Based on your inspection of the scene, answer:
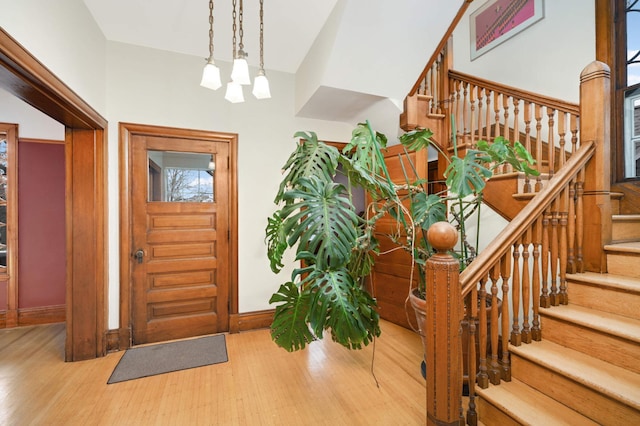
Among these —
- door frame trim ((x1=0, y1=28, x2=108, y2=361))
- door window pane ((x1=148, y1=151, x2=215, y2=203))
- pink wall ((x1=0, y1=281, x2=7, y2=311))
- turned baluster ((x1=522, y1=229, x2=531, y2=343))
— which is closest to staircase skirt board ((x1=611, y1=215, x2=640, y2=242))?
turned baluster ((x1=522, y1=229, x2=531, y2=343))

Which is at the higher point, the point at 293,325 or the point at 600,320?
the point at 600,320

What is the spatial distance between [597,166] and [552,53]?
2.05 metres

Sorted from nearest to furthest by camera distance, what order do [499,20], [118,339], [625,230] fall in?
[625,230] → [118,339] → [499,20]

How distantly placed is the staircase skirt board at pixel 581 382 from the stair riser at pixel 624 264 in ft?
1.94

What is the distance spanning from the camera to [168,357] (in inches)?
92.0

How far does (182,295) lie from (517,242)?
2.79 meters

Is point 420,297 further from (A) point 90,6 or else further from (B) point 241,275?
Answer: (A) point 90,6

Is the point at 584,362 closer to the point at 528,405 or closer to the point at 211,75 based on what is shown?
the point at 528,405

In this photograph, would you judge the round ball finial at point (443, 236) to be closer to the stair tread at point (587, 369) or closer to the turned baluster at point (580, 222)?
the stair tread at point (587, 369)

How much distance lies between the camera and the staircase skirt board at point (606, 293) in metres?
1.34

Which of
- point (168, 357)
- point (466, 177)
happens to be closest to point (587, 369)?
point (466, 177)

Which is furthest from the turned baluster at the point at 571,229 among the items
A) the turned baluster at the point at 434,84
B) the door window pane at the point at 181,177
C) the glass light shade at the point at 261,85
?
the door window pane at the point at 181,177

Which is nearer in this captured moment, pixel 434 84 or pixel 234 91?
pixel 234 91

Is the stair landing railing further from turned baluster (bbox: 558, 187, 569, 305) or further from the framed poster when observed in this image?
the framed poster
